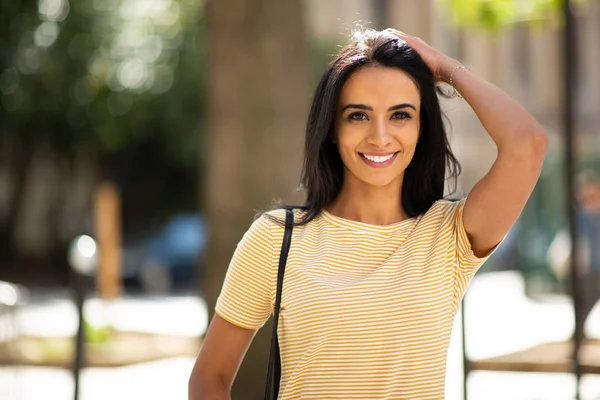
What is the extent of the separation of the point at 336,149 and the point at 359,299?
518 mm

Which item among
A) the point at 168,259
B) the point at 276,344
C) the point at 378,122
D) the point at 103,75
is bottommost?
the point at 168,259

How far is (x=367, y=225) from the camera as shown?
292 cm

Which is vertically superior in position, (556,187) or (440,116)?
(440,116)

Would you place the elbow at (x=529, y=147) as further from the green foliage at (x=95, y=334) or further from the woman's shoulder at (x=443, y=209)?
the green foliage at (x=95, y=334)

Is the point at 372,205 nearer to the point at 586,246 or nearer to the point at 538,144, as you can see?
the point at 538,144

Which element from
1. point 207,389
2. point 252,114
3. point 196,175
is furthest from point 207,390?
point 196,175

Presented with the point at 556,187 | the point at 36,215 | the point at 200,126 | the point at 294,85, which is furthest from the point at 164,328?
the point at 36,215

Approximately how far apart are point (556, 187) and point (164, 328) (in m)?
10.6

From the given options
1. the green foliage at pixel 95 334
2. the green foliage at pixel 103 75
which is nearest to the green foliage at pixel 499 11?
the green foliage at pixel 95 334

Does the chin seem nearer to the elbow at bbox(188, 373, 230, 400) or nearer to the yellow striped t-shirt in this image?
the yellow striped t-shirt

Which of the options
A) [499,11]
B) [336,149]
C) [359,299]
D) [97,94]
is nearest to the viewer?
[359,299]

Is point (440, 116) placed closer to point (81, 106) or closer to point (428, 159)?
point (428, 159)

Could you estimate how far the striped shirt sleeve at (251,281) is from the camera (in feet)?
9.48

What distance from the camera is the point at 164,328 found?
14.3 m
